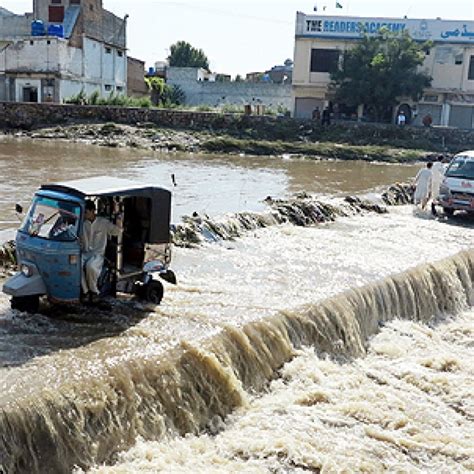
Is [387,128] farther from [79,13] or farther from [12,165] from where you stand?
[12,165]

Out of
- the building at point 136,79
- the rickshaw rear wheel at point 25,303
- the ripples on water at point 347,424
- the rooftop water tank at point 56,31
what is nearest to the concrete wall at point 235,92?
the building at point 136,79

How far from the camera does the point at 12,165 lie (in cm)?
2662

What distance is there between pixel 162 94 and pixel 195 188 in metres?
36.8

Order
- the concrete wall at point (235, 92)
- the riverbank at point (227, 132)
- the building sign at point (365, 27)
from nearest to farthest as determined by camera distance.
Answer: the riverbank at point (227, 132)
the building sign at point (365, 27)
the concrete wall at point (235, 92)

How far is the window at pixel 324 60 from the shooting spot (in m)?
47.0

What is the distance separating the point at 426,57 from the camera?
46562 mm

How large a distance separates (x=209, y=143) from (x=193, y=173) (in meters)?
12.0

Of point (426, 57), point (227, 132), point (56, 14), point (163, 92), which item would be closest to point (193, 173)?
point (227, 132)

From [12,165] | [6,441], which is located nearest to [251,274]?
[6,441]

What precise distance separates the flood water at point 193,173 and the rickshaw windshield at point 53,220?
7.08 m

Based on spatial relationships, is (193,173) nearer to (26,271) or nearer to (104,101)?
(104,101)

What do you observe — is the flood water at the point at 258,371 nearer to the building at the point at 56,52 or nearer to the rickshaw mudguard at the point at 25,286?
the rickshaw mudguard at the point at 25,286

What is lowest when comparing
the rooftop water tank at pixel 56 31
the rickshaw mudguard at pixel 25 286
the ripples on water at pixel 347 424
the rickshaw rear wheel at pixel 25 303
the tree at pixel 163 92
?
the ripples on water at pixel 347 424

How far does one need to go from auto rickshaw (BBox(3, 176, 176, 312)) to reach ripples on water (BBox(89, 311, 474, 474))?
2.19m
